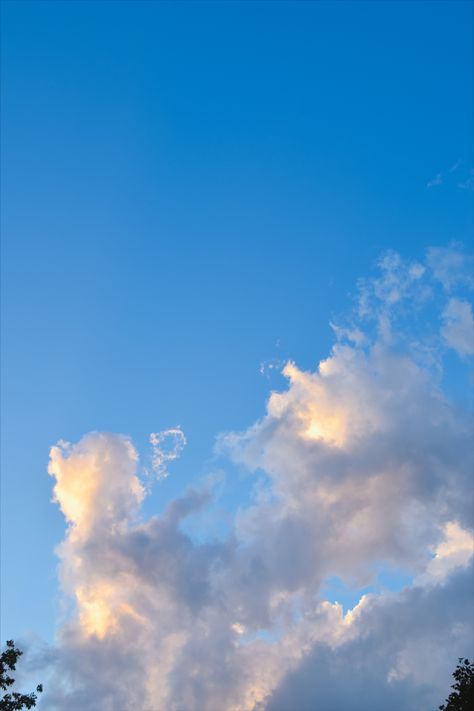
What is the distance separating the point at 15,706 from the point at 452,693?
4247 cm

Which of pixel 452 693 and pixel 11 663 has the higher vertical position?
pixel 11 663

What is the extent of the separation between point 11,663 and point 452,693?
43423mm

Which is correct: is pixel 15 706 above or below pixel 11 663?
below

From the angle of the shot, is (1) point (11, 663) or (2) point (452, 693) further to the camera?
(2) point (452, 693)

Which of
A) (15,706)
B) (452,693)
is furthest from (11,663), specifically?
(452,693)

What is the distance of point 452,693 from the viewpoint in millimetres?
52969

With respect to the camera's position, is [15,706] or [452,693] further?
[452,693]

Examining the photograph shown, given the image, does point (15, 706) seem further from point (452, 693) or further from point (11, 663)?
point (452, 693)

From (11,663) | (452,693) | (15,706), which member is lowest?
(452,693)

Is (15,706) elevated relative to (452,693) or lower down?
elevated

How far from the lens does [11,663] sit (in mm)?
45438

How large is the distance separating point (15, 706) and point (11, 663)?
3.50 metres

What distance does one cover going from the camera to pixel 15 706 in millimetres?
44844
